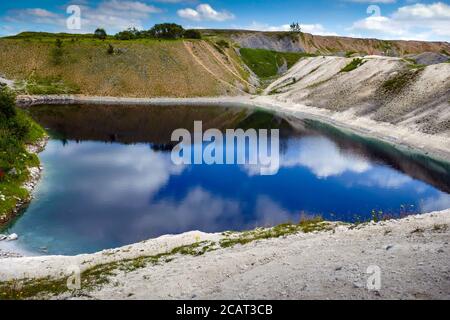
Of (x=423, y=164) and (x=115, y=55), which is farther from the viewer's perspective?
(x=115, y=55)

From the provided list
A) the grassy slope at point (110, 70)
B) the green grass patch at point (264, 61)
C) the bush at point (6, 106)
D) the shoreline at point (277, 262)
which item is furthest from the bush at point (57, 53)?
the shoreline at point (277, 262)

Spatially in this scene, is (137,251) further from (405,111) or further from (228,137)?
(405,111)

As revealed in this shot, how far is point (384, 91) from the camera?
9538 cm

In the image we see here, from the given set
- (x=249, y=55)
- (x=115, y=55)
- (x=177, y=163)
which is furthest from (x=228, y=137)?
(x=249, y=55)

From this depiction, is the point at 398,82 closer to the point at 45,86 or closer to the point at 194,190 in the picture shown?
the point at 194,190

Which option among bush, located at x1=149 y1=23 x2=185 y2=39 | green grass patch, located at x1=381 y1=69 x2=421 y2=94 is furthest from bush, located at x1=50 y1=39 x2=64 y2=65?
green grass patch, located at x1=381 y1=69 x2=421 y2=94

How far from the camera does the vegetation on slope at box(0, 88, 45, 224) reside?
1554 inches

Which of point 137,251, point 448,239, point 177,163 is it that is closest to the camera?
point 448,239

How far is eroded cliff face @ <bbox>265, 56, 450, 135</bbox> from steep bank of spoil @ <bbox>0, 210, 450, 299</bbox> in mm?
48932

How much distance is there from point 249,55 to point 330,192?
149387 mm

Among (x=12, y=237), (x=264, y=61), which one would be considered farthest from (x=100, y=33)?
(x=12, y=237)

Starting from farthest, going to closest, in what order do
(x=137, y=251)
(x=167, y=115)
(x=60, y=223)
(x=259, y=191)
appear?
1. (x=167, y=115)
2. (x=259, y=191)
3. (x=60, y=223)
4. (x=137, y=251)

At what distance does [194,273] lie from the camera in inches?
836

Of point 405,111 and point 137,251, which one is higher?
point 405,111
